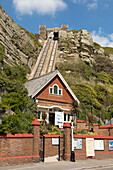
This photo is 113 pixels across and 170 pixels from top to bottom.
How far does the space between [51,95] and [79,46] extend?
1570 inches

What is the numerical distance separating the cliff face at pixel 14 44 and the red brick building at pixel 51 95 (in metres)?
12.5

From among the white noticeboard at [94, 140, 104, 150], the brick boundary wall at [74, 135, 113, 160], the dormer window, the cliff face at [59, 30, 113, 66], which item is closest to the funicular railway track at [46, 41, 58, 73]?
the cliff face at [59, 30, 113, 66]

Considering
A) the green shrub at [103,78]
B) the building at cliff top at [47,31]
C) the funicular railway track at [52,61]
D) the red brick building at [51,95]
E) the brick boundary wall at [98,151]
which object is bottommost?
the brick boundary wall at [98,151]

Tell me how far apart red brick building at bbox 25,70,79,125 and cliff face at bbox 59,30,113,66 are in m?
31.7

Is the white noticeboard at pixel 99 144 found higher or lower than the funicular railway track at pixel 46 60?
lower

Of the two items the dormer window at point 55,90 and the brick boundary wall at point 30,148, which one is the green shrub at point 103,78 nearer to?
the dormer window at point 55,90

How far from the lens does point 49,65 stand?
56031 millimetres

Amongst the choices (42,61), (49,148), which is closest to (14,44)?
(42,61)

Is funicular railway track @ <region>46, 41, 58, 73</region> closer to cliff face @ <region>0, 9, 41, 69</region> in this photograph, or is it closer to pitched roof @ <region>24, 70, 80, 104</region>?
cliff face @ <region>0, 9, 41, 69</region>

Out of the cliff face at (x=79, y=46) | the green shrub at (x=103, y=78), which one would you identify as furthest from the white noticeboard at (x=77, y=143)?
the cliff face at (x=79, y=46)

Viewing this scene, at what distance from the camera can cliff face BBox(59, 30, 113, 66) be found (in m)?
63.9

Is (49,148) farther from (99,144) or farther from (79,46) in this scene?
(79,46)

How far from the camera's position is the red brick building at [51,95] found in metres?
29.0

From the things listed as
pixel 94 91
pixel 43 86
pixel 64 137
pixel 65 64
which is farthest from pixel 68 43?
pixel 64 137
